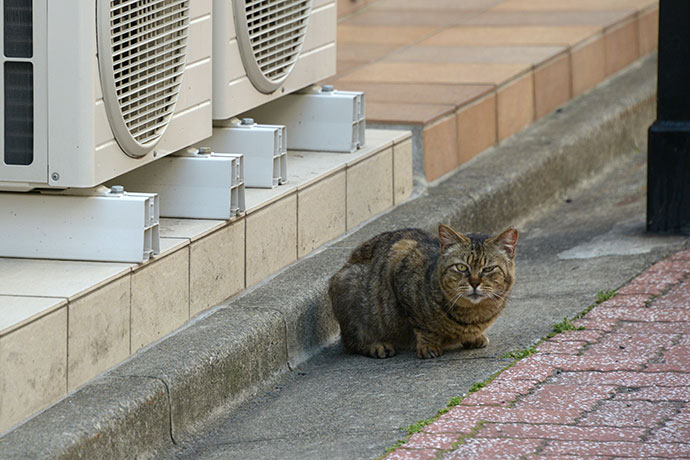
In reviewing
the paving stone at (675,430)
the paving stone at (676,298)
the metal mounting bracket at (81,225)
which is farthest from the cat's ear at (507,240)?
the metal mounting bracket at (81,225)

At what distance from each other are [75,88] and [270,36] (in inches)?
61.7

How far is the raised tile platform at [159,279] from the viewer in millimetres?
3479

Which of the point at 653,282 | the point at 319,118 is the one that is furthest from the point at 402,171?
the point at 653,282

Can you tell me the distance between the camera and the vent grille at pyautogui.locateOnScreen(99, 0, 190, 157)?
3.85 meters

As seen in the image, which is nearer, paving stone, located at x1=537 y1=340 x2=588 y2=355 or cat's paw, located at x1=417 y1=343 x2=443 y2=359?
paving stone, located at x1=537 y1=340 x2=588 y2=355

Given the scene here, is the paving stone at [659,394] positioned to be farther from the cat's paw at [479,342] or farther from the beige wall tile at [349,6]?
the beige wall tile at [349,6]

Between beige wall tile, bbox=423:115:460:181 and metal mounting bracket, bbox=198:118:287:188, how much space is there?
1368mm

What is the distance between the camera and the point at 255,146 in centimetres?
499

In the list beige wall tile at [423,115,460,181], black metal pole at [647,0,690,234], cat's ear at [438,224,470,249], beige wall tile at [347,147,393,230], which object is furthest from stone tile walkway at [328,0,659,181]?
cat's ear at [438,224,470,249]

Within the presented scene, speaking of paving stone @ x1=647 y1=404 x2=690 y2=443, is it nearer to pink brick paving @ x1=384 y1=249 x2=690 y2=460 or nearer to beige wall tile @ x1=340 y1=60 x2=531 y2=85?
pink brick paving @ x1=384 y1=249 x2=690 y2=460

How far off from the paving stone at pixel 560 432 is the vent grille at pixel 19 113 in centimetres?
160

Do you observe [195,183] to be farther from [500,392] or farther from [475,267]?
[500,392]

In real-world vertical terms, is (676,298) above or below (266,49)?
below

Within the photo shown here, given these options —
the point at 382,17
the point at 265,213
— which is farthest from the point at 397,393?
the point at 382,17
